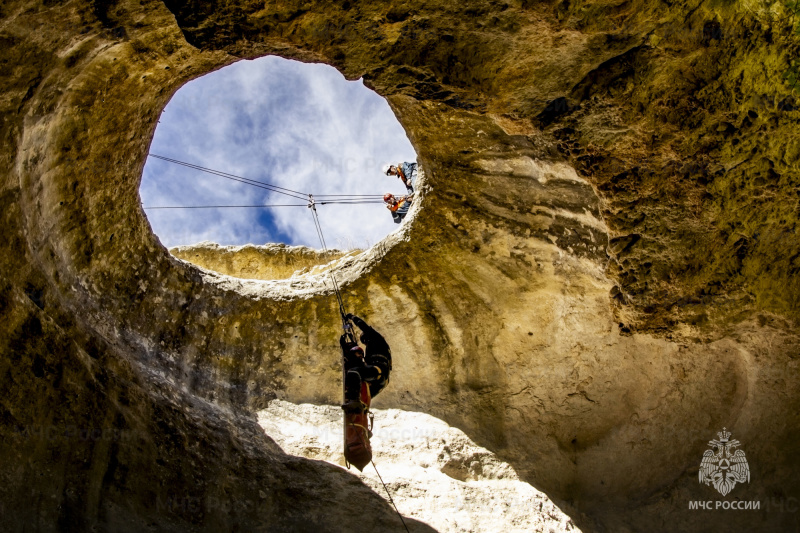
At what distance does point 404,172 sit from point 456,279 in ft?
17.3

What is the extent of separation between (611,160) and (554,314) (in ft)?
6.09

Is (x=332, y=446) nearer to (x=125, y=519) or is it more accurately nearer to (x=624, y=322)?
(x=125, y=519)

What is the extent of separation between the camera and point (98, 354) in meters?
4.41

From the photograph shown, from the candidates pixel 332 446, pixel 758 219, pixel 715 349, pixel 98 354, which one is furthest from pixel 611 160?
pixel 98 354

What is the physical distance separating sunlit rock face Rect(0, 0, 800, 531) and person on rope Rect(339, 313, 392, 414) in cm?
89

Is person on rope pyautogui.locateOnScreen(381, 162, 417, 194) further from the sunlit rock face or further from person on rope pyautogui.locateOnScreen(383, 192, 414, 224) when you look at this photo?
the sunlit rock face

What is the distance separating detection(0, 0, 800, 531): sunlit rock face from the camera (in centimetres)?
356

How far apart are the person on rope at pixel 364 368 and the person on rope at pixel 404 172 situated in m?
6.17

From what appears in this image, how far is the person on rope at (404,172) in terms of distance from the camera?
10820mm

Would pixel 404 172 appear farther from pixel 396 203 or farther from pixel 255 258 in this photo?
pixel 255 258

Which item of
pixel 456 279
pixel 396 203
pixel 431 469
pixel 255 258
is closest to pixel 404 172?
pixel 396 203

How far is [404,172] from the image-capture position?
10.9 meters

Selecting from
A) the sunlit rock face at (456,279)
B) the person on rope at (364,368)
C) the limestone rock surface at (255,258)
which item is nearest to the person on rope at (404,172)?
the limestone rock surface at (255,258)

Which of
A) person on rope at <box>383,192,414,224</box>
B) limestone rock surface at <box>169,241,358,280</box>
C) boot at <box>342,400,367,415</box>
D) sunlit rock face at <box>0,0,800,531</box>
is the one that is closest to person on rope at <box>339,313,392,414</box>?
boot at <box>342,400,367,415</box>
